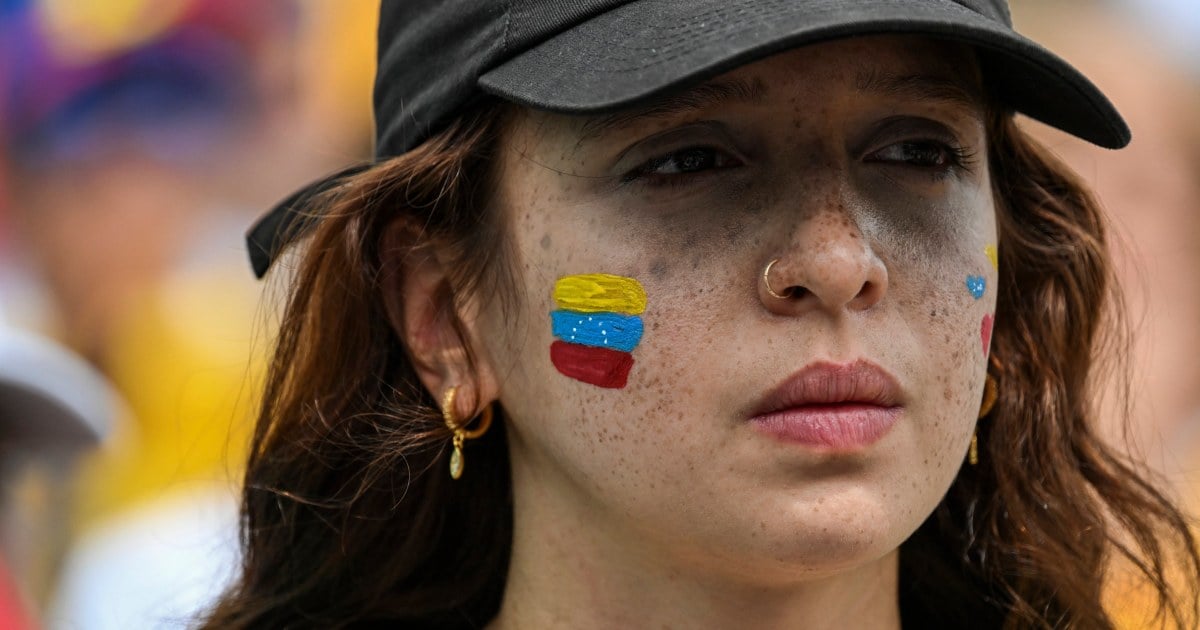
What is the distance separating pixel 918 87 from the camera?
1801 millimetres

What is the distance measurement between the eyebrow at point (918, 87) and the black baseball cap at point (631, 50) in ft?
0.23

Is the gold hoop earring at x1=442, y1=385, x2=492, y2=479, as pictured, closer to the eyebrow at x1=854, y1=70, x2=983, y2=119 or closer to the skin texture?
the skin texture

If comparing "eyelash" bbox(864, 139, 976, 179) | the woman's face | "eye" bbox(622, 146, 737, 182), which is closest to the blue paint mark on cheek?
the woman's face

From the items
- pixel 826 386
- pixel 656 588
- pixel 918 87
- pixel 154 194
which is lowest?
pixel 656 588

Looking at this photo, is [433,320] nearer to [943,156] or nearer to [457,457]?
[457,457]

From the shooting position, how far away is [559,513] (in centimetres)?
206

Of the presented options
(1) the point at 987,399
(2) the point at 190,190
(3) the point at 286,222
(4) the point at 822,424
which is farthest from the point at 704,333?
(2) the point at 190,190

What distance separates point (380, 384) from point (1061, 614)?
124cm

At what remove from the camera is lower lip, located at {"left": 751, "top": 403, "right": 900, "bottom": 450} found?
5.59 ft

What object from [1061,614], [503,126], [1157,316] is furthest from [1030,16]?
[503,126]

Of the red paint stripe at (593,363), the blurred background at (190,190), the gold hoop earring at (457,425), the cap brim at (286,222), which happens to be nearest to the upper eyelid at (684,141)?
the red paint stripe at (593,363)

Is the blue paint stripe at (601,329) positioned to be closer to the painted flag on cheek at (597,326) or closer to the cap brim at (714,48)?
the painted flag on cheek at (597,326)

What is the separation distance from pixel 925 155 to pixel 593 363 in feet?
1.84

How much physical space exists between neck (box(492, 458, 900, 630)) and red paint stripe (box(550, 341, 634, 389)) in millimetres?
265
